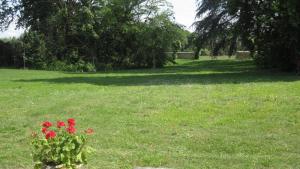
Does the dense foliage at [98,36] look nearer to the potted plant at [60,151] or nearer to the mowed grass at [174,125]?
the mowed grass at [174,125]

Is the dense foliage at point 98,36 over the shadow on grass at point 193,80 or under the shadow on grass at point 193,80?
over

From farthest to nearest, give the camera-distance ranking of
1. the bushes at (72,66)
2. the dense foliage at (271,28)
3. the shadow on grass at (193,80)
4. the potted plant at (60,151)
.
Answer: the bushes at (72,66)
the dense foliage at (271,28)
the shadow on grass at (193,80)
the potted plant at (60,151)

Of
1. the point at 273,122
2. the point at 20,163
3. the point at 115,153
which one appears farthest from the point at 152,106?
the point at 20,163

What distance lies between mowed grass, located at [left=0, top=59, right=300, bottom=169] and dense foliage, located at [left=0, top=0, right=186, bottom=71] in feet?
89.9

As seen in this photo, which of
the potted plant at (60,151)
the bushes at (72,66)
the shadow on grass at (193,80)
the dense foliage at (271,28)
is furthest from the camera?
the bushes at (72,66)

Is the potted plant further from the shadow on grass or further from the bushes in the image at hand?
the bushes

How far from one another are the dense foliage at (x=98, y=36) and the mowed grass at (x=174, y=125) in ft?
Result: 89.9

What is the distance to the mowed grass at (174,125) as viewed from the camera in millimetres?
7440

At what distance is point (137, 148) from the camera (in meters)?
8.15

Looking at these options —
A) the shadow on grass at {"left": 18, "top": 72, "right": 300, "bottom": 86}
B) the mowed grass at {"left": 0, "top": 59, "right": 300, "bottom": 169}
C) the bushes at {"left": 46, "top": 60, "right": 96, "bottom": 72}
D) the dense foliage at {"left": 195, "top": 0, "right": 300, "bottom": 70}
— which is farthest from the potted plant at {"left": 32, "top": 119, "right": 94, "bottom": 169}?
the bushes at {"left": 46, "top": 60, "right": 96, "bottom": 72}

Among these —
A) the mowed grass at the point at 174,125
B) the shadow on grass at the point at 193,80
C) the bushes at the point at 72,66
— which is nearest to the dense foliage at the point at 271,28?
the shadow on grass at the point at 193,80

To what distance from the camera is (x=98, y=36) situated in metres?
42.8

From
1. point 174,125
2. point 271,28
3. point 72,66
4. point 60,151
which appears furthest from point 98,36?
point 60,151

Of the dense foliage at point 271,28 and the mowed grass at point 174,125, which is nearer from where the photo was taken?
the mowed grass at point 174,125
